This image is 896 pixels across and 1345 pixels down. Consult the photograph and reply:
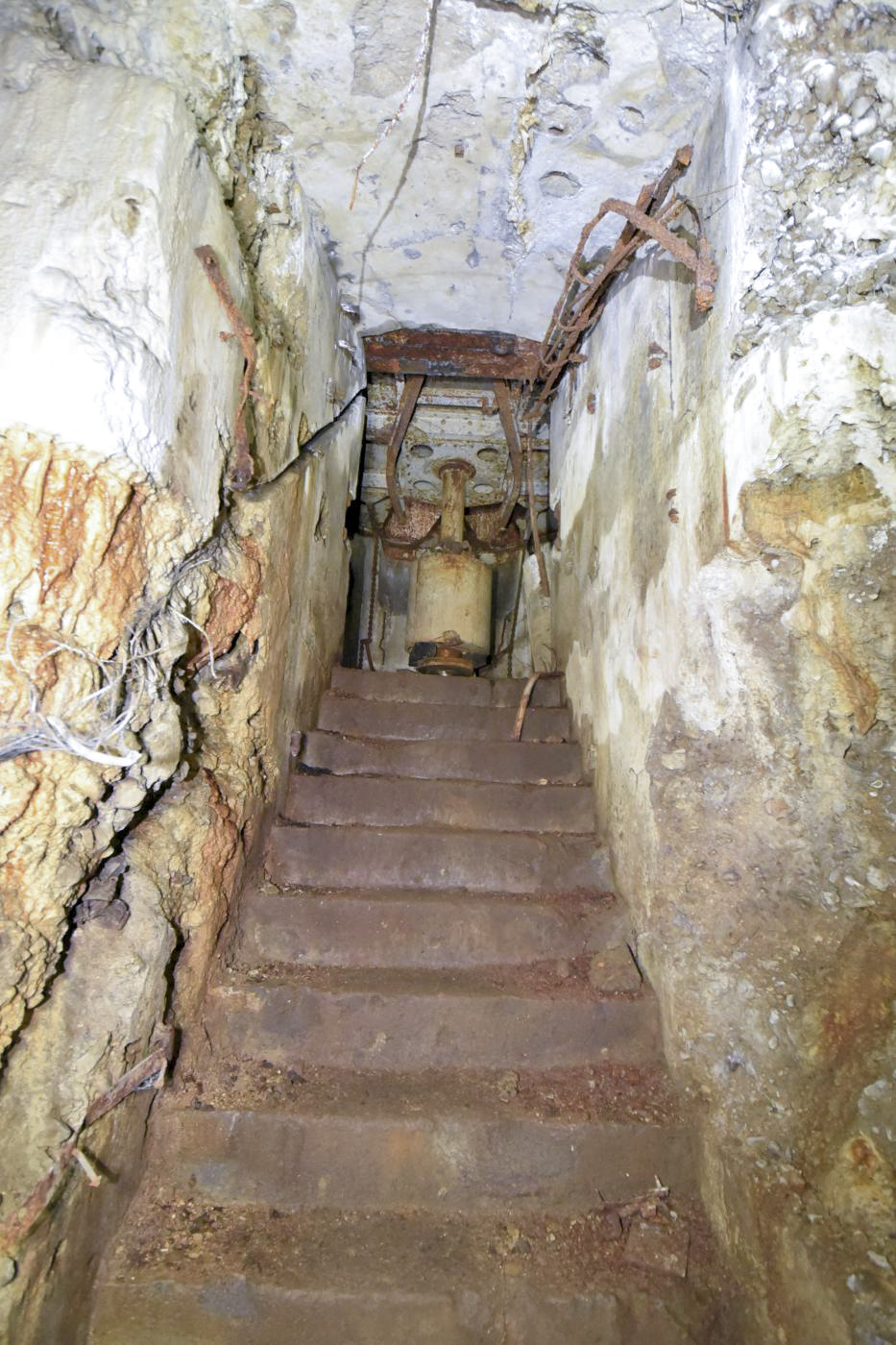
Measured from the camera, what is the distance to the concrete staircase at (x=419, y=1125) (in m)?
1.70

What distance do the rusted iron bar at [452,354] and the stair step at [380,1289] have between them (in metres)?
4.13

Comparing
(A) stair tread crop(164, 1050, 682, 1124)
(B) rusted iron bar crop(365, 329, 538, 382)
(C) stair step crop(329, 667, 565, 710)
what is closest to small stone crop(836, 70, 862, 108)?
(B) rusted iron bar crop(365, 329, 538, 382)

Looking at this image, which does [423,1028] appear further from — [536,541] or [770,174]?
[536,541]

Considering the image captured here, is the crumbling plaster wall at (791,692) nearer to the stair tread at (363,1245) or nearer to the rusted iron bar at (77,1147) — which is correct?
the stair tread at (363,1245)

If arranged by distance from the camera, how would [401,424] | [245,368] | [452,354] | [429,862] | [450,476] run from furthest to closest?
[450,476] < [401,424] < [452,354] < [429,862] < [245,368]

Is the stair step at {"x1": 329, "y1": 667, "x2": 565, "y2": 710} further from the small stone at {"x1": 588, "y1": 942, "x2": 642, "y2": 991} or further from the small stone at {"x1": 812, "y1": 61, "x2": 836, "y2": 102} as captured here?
the small stone at {"x1": 812, "y1": 61, "x2": 836, "y2": 102}

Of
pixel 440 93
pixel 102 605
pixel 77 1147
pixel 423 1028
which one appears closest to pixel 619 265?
pixel 440 93

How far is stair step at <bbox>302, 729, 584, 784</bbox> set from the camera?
10.7 feet

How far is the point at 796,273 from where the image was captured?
177 centimetres

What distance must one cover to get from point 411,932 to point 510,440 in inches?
147

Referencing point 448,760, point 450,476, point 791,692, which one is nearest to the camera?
point 791,692

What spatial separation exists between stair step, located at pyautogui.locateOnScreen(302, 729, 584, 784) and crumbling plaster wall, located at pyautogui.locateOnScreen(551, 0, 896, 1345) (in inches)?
44.0

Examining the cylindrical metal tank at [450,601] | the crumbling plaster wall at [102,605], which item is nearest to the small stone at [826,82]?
the crumbling plaster wall at [102,605]

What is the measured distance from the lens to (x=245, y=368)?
221 cm
